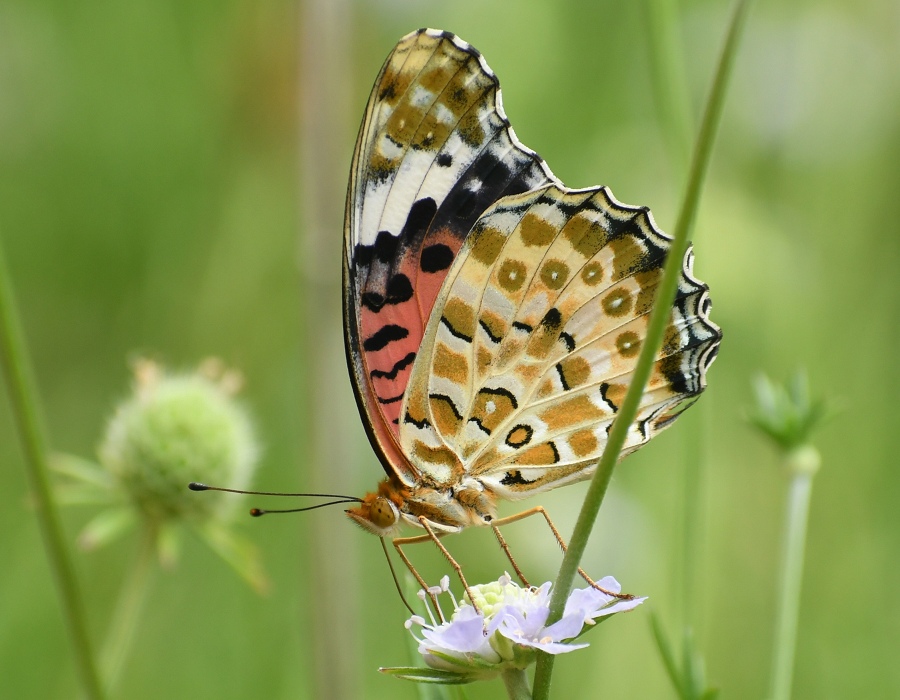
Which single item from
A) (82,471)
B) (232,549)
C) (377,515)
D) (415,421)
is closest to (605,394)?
(415,421)

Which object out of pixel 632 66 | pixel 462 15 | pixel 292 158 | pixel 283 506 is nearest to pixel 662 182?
pixel 632 66

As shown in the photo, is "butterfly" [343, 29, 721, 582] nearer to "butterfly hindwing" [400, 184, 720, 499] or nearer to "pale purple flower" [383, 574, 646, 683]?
"butterfly hindwing" [400, 184, 720, 499]

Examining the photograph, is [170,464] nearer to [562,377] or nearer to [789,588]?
[562,377]

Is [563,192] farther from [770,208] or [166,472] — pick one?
[770,208]

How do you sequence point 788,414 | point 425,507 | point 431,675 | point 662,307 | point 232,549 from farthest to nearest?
point 232,549
point 425,507
point 788,414
point 431,675
point 662,307

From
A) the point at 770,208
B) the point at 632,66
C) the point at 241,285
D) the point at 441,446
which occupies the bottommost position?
the point at 441,446
